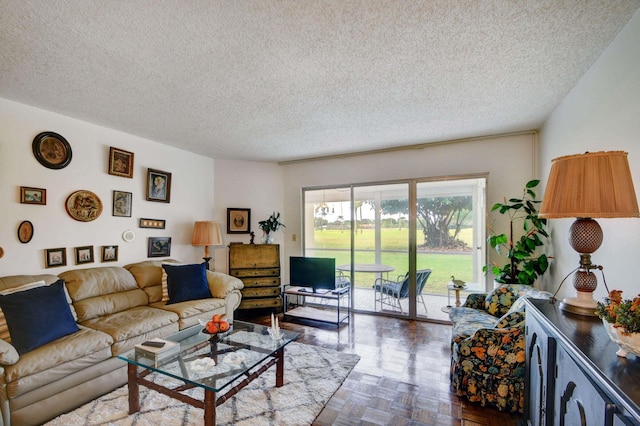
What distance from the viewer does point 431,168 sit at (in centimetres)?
426

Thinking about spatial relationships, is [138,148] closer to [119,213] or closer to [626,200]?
[119,213]

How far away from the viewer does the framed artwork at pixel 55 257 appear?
296 cm

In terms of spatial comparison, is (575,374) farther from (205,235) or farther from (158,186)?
(158,186)

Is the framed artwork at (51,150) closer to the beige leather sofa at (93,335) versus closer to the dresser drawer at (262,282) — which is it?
the beige leather sofa at (93,335)

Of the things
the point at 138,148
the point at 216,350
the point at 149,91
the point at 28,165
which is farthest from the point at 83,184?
the point at 216,350

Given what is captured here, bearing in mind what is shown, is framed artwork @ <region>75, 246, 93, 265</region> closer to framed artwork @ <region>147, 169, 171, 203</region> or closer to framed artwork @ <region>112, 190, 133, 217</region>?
framed artwork @ <region>112, 190, 133, 217</region>

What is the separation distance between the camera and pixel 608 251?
6.35 ft

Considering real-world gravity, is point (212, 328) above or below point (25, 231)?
below

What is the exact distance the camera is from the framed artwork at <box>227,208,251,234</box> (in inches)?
197

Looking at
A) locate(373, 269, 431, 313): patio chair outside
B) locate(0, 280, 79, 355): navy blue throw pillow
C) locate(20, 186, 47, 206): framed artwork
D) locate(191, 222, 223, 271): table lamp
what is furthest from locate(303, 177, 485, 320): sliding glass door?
locate(20, 186, 47, 206): framed artwork

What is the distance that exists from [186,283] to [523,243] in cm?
402

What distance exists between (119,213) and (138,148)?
3.03 ft

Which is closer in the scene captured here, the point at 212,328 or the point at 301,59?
the point at 301,59

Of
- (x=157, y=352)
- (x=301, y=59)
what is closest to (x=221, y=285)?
(x=157, y=352)
